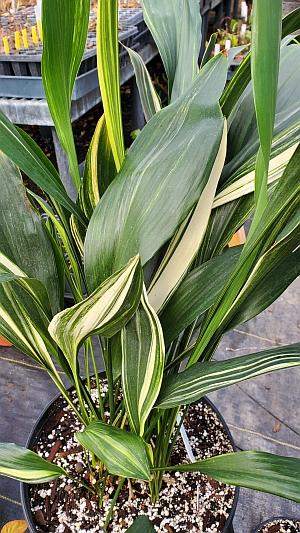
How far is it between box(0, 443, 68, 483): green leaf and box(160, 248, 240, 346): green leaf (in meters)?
0.20

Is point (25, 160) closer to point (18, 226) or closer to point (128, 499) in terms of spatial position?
point (18, 226)

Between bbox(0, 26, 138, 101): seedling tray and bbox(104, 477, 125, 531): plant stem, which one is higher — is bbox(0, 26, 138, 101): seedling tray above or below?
above

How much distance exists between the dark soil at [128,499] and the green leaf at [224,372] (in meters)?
0.26

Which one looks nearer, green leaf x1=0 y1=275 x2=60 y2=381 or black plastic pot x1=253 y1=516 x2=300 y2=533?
green leaf x1=0 y1=275 x2=60 y2=381

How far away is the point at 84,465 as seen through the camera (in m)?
0.66

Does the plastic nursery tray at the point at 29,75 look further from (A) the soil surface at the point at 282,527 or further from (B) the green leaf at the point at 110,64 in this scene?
(A) the soil surface at the point at 282,527

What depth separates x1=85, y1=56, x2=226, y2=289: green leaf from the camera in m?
0.33

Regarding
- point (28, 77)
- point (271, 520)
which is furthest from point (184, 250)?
point (28, 77)

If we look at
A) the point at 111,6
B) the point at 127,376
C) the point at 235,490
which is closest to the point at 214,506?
the point at 235,490

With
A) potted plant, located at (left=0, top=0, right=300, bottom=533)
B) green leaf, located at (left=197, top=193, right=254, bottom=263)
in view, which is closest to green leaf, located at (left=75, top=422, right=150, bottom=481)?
potted plant, located at (left=0, top=0, right=300, bottom=533)

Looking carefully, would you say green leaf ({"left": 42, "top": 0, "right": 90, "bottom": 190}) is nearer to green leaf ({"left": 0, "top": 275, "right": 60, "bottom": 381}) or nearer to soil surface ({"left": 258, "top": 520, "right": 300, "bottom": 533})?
green leaf ({"left": 0, "top": 275, "right": 60, "bottom": 381})

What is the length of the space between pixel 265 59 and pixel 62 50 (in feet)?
0.69

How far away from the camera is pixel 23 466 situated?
1.63 ft

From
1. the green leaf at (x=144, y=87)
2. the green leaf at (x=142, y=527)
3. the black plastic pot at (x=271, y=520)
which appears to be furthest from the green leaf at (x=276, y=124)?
the black plastic pot at (x=271, y=520)
